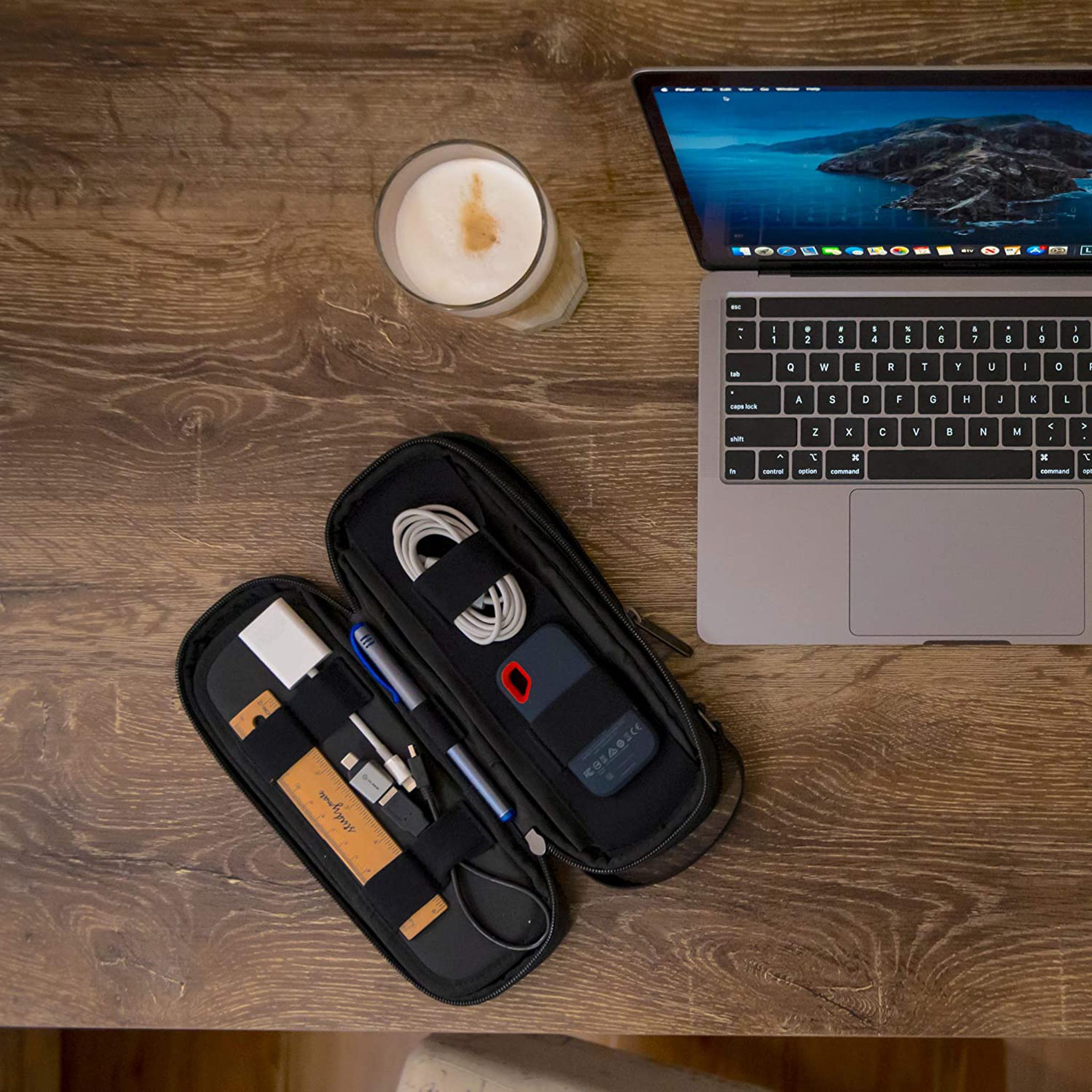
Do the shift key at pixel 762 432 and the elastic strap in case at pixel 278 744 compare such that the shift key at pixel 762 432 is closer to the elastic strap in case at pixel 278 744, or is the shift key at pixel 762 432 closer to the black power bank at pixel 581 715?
the black power bank at pixel 581 715

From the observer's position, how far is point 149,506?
Answer: 81 centimetres

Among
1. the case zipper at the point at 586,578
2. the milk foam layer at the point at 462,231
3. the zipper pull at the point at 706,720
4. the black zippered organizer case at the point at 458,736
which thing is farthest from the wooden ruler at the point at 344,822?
the milk foam layer at the point at 462,231

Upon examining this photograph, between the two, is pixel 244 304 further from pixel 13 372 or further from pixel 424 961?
pixel 424 961

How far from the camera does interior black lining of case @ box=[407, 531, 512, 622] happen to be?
2.42ft

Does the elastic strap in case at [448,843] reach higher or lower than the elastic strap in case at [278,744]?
lower

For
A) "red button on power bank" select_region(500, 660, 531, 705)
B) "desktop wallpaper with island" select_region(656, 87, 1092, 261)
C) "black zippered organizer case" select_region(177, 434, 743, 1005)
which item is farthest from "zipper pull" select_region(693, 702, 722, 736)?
"desktop wallpaper with island" select_region(656, 87, 1092, 261)

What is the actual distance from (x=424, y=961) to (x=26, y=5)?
2.77 ft

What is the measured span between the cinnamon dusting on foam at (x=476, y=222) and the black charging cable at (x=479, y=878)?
1.30 feet

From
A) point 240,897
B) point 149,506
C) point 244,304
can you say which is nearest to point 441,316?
point 244,304

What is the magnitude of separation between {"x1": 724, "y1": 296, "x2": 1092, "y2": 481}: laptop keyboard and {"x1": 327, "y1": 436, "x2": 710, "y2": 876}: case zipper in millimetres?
133

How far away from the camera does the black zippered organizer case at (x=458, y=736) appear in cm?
75

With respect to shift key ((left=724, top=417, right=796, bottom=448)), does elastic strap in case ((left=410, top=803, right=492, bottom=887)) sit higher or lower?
lower

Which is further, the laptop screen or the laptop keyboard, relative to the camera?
the laptop keyboard

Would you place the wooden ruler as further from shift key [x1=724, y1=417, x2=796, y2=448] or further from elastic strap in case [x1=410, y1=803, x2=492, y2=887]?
shift key [x1=724, y1=417, x2=796, y2=448]
